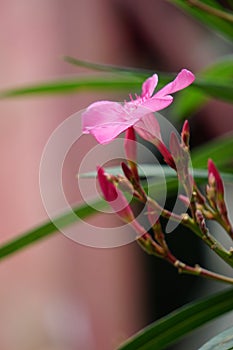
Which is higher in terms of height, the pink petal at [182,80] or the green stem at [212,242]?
the pink petal at [182,80]

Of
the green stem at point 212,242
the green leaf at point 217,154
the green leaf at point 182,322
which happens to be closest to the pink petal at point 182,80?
the green stem at point 212,242

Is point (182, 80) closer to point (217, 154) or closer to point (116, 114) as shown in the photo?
point (116, 114)

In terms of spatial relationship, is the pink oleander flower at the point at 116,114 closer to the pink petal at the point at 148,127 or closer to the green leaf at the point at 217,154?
the pink petal at the point at 148,127

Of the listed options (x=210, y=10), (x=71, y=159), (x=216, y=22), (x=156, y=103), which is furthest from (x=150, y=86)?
(x=71, y=159)

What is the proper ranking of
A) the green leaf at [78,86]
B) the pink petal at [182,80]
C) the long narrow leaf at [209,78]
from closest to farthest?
the pink petal at [182,80] → the green leaf at [78,86] → the long narrow leaf at [209,78]

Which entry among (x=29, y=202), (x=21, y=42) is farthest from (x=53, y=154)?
(x=21, y=42)

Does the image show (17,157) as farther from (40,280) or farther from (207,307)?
(207,307)

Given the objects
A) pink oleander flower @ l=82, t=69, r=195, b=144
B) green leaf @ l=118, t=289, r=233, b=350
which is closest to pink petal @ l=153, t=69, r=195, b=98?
pink oleander flower @ l=82, t=69, r=195, b=144
